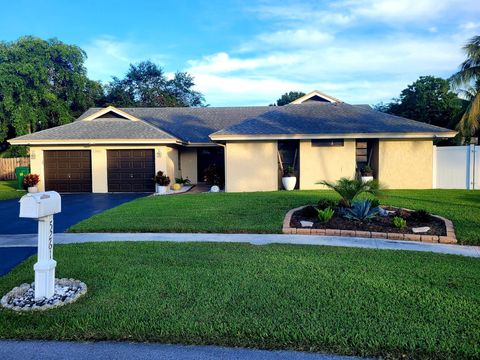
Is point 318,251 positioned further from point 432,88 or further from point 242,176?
point 432,88

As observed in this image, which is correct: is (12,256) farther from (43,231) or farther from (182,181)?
(182,181)

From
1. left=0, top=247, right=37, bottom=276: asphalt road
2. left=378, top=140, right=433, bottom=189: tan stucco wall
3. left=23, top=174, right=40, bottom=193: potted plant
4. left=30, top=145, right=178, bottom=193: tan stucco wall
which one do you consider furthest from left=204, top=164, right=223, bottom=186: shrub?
left=0, top=247, right=37, bottom=276: asphalt road

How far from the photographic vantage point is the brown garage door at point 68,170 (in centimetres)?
2028

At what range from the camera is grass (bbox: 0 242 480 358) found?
386 centimetres

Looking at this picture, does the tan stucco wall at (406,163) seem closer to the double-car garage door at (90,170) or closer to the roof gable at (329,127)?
the roof gable at (329,127)

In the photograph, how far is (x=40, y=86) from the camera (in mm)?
35438

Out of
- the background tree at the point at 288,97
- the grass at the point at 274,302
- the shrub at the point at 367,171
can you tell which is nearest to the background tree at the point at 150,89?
the background tree at the point at 288,97

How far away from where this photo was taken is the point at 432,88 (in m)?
36.8

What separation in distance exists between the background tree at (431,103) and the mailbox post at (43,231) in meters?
34.8

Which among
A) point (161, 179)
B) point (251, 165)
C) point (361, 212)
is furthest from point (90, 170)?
point (361, 212)

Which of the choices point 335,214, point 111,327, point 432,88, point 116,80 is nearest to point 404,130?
point 335,214

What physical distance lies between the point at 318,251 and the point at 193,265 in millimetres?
2486

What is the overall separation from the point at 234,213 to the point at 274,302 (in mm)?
6721

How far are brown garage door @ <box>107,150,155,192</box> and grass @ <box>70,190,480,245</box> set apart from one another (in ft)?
18.6
